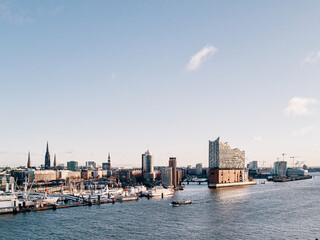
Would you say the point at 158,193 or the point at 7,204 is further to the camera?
the point at 158,193

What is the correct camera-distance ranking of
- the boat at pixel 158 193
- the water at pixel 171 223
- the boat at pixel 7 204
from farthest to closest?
the boat at pixel 158 193, the boat at pixel 7 204, the water at pixel 171 223

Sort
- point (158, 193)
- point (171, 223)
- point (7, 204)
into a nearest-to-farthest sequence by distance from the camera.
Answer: point (171, 223) < point (7, 204) < point (158, 193)

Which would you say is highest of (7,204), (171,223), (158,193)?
(7,204)

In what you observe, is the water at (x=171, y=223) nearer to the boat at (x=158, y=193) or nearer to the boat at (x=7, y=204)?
the boat at (x=7, y=204)

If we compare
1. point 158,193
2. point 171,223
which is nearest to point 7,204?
point 171,223

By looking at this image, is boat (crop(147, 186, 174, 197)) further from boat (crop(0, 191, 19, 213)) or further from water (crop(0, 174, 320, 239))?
boat (crop(0, 191, 19, 213))

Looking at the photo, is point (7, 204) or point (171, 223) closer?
point (171, 223)

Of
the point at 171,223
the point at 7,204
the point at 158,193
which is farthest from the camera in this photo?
the point at 158,193

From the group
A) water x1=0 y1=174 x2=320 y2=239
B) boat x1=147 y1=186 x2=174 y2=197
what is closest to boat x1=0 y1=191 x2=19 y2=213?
water x1=0 y1=174 x2=320 y2=239

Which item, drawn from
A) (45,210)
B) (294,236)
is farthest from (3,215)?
(294,236)

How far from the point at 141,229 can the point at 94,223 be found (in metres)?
12.6

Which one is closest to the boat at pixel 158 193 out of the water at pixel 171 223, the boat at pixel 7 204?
the water at pixel 171 223

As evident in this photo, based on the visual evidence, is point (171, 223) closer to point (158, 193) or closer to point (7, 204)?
point (7, 204)

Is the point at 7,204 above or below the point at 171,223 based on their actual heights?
above
